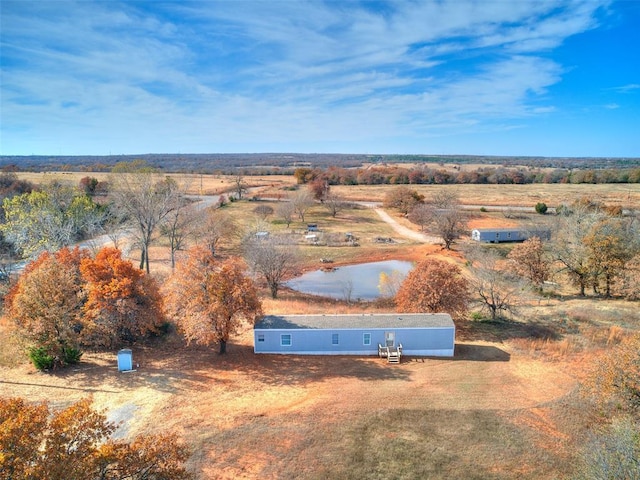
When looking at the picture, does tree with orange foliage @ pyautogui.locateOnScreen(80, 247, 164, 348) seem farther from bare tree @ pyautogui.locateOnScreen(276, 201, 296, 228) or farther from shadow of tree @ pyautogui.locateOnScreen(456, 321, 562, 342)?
bare tree @ pyautogui.locateOnScreen(276, 201, 296, 228)

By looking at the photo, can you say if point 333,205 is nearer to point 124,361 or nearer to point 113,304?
point 113,304

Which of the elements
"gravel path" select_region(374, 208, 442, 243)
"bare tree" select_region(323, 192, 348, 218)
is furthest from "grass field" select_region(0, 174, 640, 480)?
"bare tree" select_region(323, 192, 348, 218)

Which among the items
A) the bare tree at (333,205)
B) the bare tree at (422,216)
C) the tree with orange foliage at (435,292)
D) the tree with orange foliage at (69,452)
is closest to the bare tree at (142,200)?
the tree with orange foliage at (435,292)

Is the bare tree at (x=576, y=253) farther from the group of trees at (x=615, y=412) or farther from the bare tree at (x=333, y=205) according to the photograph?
the bare tree at (x=333, y=205)

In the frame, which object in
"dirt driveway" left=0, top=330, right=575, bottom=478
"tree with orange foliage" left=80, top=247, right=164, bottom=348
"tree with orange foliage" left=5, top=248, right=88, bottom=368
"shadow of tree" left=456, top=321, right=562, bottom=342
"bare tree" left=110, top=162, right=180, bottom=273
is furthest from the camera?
"bare tree" left=110, top=162, right=180, bottom=273

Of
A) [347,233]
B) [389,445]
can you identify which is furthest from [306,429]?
[347,233]

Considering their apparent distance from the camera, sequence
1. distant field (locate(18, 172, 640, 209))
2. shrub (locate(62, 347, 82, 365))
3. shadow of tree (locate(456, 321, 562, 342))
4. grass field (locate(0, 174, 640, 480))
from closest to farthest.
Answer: grass field (locate(0, 174, 640, 480))
shrub (locate(62, 347, 82, 365))
shadow of tree (locate(456, 321, 562, 342))
distant field (locate(18, 172, 640, 209))
